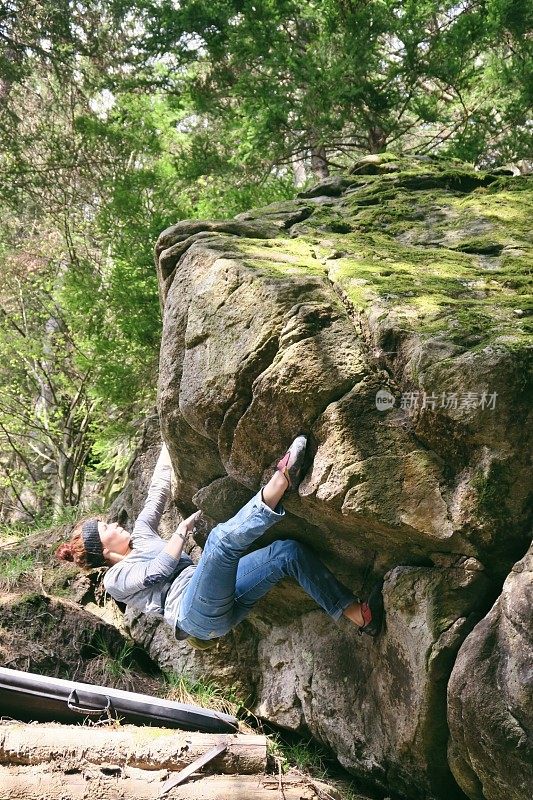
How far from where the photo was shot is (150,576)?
16.4 feet

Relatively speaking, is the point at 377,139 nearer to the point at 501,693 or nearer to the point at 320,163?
Answer: the point at 320,163

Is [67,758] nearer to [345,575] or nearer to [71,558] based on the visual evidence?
[71,558]

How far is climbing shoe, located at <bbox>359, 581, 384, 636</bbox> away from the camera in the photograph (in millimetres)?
4266

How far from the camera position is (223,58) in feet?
31.4

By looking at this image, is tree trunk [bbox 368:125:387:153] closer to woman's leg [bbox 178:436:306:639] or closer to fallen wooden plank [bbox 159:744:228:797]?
woman's leg [bbox 178:436:306:639]

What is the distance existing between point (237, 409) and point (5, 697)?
250cm

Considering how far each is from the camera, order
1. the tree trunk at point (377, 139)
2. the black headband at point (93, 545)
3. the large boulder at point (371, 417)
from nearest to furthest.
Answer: the large boulder at point (371, 417) < the black headband at point (93, 545) < the tree trunk at point (377, 139)

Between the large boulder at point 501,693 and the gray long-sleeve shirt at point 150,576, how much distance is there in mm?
2102

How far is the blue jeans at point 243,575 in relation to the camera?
4.28 metres

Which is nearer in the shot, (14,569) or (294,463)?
(294,463)

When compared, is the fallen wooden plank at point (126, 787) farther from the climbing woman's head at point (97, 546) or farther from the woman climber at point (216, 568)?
the climbing woman's head at point (97, 546)

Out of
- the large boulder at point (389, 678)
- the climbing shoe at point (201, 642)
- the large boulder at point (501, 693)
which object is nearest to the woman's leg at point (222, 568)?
the climbing shoe at point (201, 642)

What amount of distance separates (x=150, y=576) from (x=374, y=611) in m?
1.62

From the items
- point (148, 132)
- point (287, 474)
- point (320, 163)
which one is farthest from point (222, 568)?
point (148, 132)
